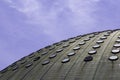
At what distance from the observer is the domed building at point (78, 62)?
3136cm

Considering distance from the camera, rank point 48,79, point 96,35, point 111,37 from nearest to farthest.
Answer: point 48,79 < point 111,37 < point 96,35

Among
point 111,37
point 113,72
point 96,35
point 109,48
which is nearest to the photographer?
point 113,72

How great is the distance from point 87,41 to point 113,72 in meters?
9.90

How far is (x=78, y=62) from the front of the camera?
3391 cm

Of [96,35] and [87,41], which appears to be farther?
[96,35]

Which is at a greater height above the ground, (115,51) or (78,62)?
(115,51)

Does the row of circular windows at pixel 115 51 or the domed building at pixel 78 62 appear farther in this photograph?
the row of circular windows at pixel 115 51

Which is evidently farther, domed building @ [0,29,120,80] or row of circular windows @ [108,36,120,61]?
row of circular windows @ [108,36,120,61]

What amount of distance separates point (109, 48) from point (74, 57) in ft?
10.4

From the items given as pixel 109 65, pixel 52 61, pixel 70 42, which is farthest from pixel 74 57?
pixel 70 42

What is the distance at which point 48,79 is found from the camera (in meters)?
32.7

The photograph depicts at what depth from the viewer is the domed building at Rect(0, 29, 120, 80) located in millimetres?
31359

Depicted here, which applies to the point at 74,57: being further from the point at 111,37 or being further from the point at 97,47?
the point at 111,37

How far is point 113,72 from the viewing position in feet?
99.9
